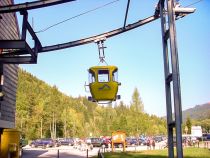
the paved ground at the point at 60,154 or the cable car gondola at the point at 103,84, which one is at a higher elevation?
the cable car gondola at the point at 103,84

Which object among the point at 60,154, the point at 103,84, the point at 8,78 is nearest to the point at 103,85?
the point at 103,84

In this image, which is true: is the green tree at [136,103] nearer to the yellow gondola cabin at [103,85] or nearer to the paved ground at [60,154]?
the paved ground at [60,154]

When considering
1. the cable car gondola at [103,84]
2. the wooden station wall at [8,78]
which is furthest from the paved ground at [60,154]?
the cable car gondola at [103,84]

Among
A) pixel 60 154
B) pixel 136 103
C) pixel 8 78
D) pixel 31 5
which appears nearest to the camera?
pixel 31 5

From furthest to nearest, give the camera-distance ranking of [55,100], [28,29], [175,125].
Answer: [55,100] < [28,29] < [175,125]

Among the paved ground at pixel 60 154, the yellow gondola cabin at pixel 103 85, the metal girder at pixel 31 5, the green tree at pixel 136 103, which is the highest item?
the green tree at pixel 136 103

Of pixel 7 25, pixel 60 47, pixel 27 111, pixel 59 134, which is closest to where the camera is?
pixel 60 47

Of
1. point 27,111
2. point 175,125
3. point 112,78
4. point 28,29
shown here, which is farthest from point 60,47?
point 27,111

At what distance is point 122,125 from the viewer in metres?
117

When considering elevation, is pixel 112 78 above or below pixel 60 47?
below

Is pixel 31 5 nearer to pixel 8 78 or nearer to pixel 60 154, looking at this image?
pixel 8 78

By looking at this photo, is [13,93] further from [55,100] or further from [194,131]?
[55,100]

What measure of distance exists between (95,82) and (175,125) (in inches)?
262

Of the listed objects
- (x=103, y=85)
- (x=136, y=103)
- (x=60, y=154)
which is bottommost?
(x=60, y=154)
